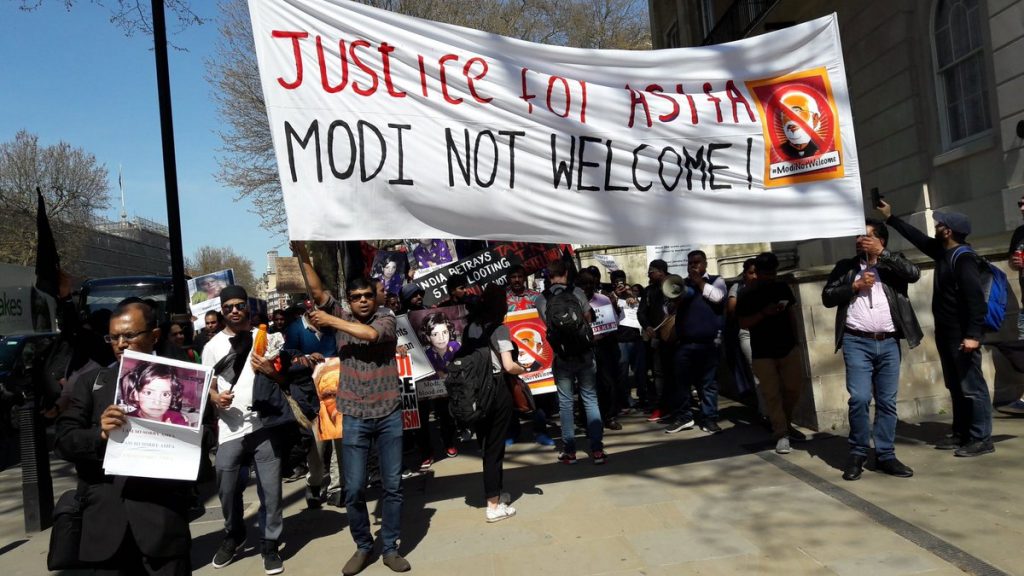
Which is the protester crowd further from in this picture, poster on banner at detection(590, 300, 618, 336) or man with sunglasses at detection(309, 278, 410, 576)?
poster on banner at detection(590, 300, 618, 336)

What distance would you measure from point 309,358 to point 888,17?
36.7 ft

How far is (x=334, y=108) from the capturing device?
499 centimetres

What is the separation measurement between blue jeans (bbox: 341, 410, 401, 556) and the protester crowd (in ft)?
0.03

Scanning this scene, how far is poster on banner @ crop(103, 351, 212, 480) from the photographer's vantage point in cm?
316

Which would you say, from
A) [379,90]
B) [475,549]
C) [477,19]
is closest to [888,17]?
[379,90]

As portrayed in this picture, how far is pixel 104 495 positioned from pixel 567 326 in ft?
14.3

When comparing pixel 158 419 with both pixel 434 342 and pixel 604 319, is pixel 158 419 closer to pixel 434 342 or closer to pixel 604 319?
pixel 434 342

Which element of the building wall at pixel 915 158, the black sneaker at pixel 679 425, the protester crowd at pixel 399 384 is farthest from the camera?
the black sneaker at pixel 679 425

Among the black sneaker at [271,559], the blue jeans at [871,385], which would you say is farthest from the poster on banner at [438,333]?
the blue jeans at [871,385]

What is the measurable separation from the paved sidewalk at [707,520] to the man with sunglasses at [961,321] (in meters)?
0.28

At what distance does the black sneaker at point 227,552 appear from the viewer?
17.7 feet

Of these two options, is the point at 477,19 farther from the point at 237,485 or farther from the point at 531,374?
the point at 237,485

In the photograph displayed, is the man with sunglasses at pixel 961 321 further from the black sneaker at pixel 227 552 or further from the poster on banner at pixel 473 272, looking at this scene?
the black sneaker at pixel 227 552

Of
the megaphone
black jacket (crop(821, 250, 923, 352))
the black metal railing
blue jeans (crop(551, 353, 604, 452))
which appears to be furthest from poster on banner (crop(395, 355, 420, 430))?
the black metal railing
